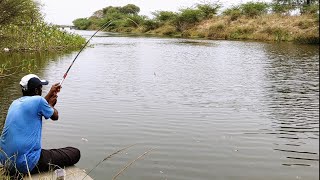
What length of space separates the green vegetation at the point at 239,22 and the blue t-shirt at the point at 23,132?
80.1ft

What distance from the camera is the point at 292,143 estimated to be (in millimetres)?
7188

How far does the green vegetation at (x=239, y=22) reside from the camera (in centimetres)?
3703

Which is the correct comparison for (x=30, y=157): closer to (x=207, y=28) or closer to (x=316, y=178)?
(x=316, y=178)

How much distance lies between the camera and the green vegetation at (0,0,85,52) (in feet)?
55.7

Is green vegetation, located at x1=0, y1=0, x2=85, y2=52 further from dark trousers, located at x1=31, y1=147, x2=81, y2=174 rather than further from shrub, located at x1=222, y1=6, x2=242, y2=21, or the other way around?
shrub, located at x1=222, y1=6, x2=242, y2=21

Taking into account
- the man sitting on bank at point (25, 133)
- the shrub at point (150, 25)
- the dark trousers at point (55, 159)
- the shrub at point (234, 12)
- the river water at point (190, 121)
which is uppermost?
the shrub at point (234, 12)

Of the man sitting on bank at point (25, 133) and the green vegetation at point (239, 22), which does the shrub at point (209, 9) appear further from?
the man sitting on bank at point (25, 133)

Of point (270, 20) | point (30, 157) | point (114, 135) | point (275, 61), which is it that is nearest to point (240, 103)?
point (114, 135)

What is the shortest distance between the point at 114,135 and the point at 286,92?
592cm

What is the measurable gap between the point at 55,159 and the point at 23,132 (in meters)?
0.61

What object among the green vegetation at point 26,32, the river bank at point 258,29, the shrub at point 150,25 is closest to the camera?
the green vegetation at point 26,32

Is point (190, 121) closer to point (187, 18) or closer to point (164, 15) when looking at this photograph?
point (187, 18)

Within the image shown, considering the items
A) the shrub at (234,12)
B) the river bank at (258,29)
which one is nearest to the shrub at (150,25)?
the river bank at (258,29)

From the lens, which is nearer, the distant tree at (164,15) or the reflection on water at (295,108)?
the reflection on water at (295,108)
